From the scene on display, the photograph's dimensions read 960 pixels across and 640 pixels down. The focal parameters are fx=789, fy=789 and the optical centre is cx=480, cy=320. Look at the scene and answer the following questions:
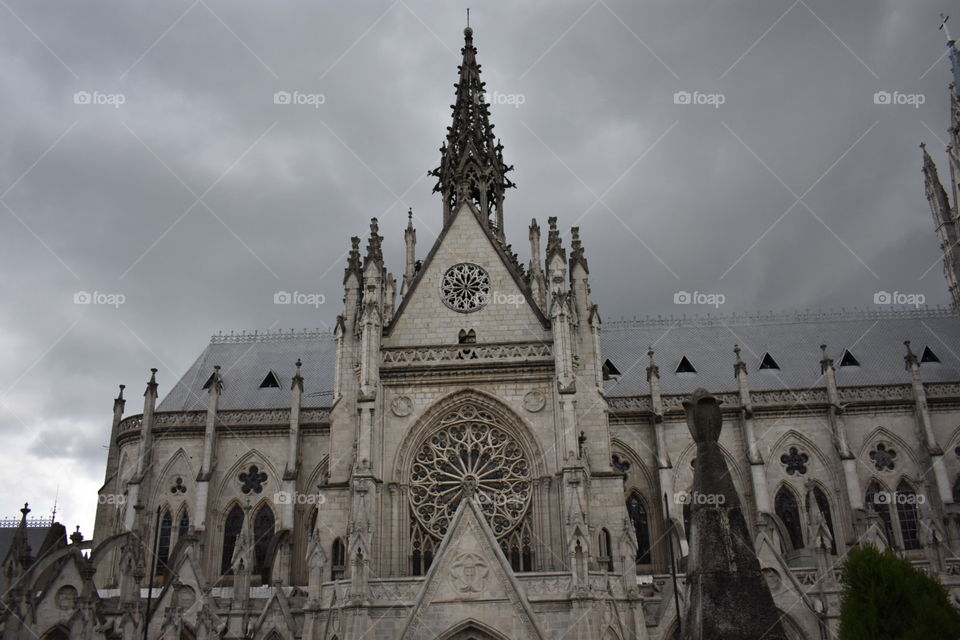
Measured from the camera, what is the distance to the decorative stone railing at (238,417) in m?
34.2

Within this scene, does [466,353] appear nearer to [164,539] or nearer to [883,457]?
[164,539]

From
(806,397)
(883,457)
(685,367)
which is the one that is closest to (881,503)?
(883,457)

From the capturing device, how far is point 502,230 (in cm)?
3141

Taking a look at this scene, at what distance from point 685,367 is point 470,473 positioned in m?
16.4

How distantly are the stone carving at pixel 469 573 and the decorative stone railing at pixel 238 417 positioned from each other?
45.8ft

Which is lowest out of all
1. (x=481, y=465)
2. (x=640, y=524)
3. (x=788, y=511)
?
(x=640, y=524)

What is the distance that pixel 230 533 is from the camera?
108 feet

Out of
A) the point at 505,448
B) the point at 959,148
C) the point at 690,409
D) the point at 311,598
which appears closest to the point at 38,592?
the point at 311,598

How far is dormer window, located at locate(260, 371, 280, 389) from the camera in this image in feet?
125

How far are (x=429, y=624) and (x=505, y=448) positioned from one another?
6.41 meters

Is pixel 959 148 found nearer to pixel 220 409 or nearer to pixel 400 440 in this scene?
pixel 400 440

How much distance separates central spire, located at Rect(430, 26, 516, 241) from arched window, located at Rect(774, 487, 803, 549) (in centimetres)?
1601

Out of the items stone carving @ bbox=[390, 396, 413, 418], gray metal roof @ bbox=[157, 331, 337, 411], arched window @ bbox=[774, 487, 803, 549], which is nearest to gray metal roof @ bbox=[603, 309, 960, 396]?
arched window @ bbox=[774, 487, 803, 549]

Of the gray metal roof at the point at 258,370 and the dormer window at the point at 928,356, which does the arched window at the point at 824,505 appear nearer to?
the dormer window at the point at 928,356
